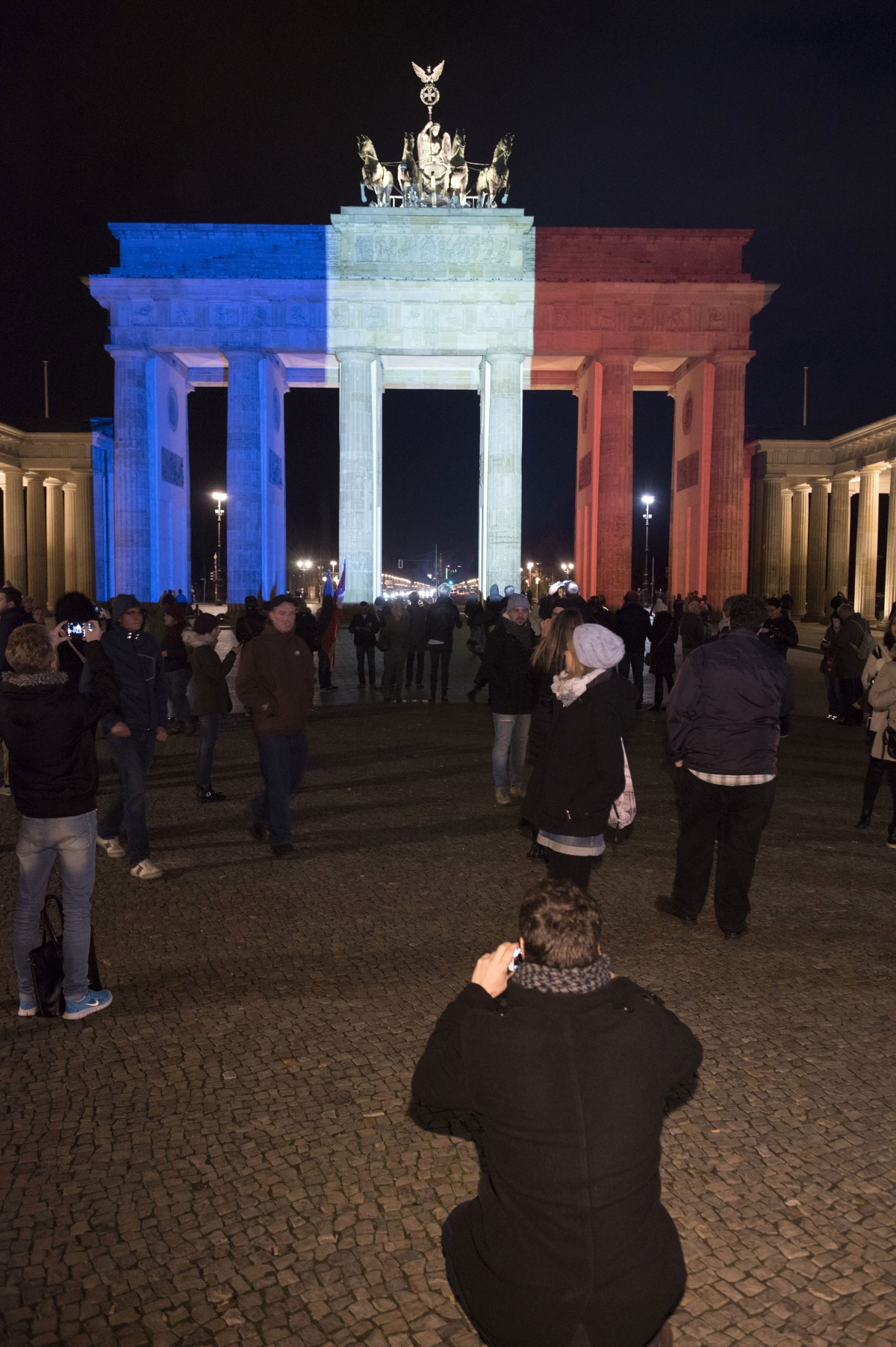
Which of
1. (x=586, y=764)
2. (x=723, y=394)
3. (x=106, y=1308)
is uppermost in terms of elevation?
(x=723, y=394)

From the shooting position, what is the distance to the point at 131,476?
46688 millimetres

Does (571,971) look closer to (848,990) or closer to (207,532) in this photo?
(848,990)

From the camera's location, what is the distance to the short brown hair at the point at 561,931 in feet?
8.87

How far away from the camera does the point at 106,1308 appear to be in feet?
11.0

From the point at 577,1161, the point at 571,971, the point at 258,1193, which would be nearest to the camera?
the point at 577,1161

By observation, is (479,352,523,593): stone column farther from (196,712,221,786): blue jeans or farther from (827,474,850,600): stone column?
(196,712,221,786): blue jeans

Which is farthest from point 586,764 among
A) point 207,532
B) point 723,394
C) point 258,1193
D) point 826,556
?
point 207,532

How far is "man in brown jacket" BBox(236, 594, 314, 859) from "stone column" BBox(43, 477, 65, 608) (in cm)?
5257

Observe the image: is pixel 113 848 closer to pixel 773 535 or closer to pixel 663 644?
pixel 663 644

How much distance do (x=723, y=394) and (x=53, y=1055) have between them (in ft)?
153

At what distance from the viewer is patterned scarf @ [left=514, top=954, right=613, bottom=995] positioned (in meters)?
2.67

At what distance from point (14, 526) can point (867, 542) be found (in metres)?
44.5

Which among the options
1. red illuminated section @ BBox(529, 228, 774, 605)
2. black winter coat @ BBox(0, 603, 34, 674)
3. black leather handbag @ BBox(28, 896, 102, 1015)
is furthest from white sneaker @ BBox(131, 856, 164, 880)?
red illuminated section @ BBox(529, 228, 774, 605)

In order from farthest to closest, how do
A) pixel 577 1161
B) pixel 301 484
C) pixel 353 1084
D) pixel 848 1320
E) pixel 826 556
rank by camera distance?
1. pixel 301 484
2. pixel 826 556
3. pixel 353 1084
4. pixel 848 1320
5. pixel 577 1161
